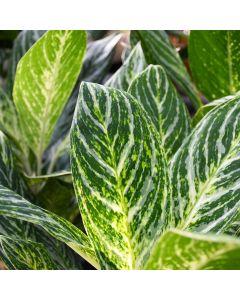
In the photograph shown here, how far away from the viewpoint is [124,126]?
19.0 inches

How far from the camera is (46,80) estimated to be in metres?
0.70

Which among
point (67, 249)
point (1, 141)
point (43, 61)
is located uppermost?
point (43, 61)

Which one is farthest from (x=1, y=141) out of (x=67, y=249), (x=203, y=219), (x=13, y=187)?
(x=203, y=219)

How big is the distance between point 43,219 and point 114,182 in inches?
2.8

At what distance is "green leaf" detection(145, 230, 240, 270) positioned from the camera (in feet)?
1.05

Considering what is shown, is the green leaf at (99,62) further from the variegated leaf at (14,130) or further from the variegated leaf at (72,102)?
the variegated leaf at (14,130)

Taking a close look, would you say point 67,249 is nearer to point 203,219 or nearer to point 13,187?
point 13,187

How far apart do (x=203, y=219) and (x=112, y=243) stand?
3.5 inches

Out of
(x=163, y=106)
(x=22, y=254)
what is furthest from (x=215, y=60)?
(x=22, y=254)

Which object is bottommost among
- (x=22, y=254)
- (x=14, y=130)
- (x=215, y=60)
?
(x=22, y=254)

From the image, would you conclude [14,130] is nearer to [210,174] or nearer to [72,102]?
[72,102]

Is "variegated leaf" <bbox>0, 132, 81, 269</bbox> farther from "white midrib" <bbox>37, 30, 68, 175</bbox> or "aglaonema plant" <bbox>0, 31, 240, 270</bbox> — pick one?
"white midrib" <bbox>37, 30, 68, 175</bbox>

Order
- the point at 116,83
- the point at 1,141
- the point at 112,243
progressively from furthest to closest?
1. the point at 116,83
2. the point at 1,141
3. the point at 112,243

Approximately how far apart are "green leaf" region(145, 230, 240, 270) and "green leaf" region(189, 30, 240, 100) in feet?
1.49
